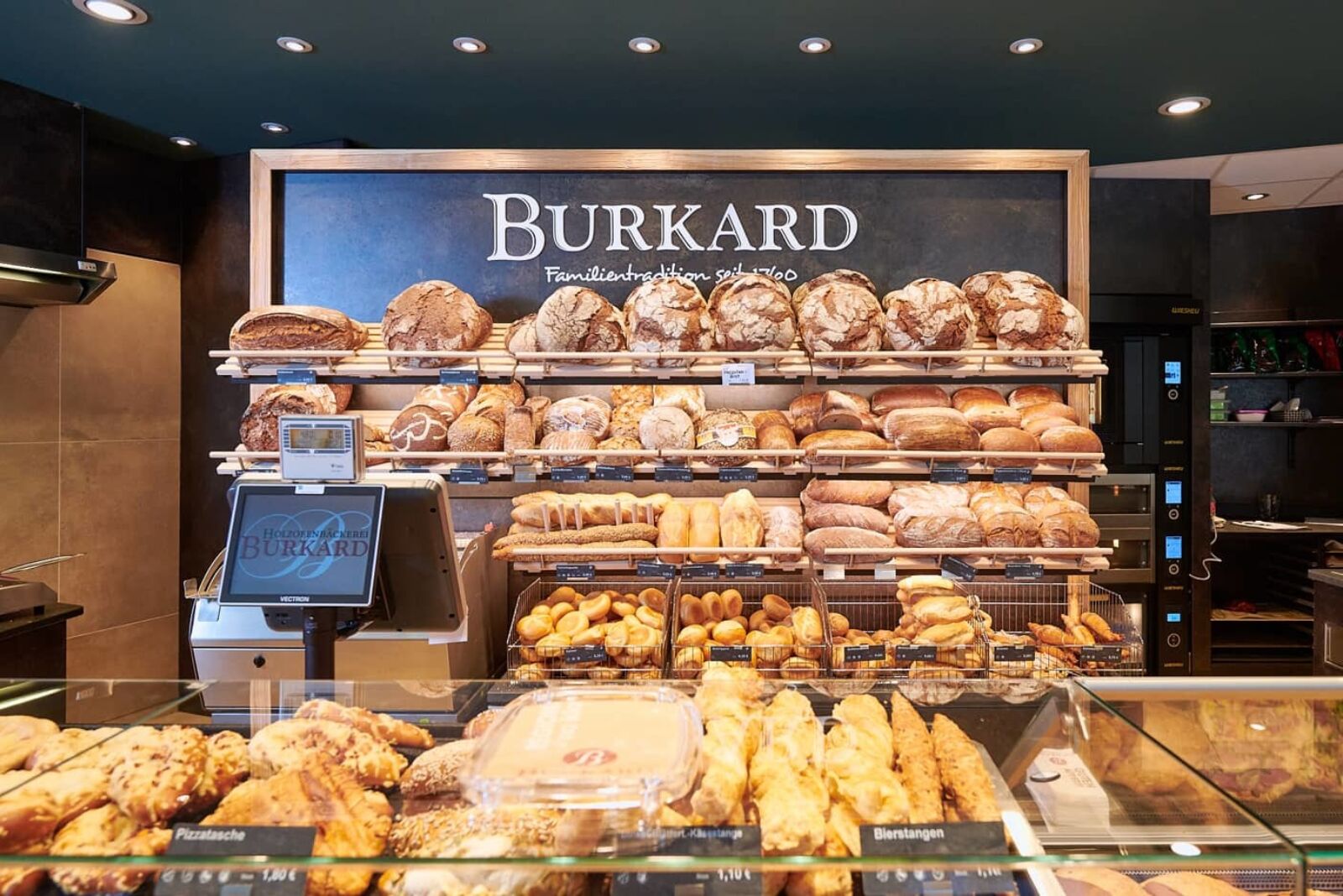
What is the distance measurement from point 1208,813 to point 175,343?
5169 millimetres

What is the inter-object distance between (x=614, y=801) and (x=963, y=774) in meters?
0.53

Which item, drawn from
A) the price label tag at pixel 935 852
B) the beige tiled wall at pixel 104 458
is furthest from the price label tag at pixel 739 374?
the beige tiled wall at pixel 104 458

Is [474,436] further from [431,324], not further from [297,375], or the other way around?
[297,375]

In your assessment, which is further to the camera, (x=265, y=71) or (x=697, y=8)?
(x=265, y=71)

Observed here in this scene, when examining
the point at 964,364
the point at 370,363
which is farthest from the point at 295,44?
the point at 964,364

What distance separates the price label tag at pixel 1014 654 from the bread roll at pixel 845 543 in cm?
56

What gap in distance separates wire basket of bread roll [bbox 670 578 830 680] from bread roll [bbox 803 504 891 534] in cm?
24

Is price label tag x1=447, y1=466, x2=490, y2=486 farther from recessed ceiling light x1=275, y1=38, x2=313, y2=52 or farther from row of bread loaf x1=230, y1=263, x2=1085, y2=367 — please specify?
recessed ceiling light x1=275, y1=38, x2=313, y2=52

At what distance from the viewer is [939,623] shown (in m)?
2.35

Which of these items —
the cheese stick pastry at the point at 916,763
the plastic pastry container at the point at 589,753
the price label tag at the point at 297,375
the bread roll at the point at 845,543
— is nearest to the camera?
the plastic pastry container at the point at 589,753

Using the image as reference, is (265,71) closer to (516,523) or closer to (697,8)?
(697,8)

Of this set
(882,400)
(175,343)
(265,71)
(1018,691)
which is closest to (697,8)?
(882,400)

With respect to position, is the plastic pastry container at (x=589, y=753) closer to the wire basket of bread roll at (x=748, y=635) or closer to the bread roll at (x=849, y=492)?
the wire basket of bread roll at (x=748, y=635)

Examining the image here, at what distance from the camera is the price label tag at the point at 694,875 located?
85 centimetres
